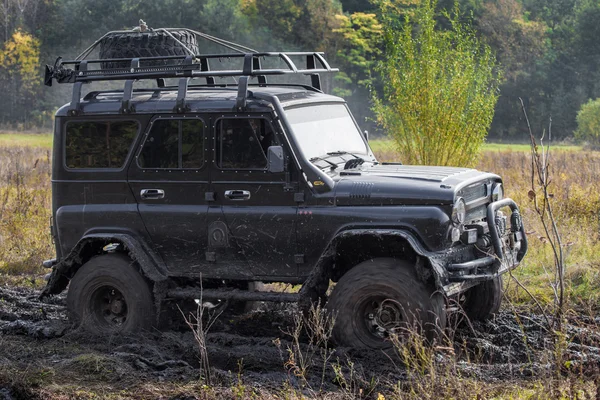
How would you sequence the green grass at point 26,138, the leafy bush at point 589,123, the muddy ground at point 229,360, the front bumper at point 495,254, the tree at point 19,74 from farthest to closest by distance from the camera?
1. the tree at point 19,74
2. the leafy bush at point 589,123
3. the green grass at point 26,138
4. the front bumper at point 495,254
5. the muddy ground at point 229,360

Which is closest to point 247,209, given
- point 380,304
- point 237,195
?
point 237,195

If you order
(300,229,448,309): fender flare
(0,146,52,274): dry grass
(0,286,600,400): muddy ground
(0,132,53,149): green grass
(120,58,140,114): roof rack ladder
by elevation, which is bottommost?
(0,132,53,149): green grass

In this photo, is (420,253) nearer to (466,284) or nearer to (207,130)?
(466,284)

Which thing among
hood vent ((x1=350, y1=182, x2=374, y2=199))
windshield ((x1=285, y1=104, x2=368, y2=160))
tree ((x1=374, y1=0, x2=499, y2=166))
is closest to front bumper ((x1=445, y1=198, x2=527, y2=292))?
hood vent ((x1=350, y1=182, x2=374, y2=199))

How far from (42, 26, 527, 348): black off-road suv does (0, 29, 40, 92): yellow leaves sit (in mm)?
42905

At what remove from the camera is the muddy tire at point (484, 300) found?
8.56 metres

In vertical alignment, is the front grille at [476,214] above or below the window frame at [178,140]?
below

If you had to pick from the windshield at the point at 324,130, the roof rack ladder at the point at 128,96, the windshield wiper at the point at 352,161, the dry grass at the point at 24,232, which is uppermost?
the roof rack ladder at the point at 128,96

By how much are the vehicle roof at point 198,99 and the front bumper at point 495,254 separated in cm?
207

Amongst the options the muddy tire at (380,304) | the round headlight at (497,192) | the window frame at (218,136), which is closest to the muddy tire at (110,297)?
the window frame at (218,136)

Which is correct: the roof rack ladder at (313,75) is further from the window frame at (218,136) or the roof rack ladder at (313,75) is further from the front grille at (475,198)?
the front grille at (475,198)

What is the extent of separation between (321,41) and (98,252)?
42617mm

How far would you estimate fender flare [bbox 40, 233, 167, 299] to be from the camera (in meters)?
8.42

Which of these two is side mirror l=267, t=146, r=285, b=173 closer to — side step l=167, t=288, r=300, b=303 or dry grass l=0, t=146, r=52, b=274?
side step l=167, t=288, r=300, b=303
